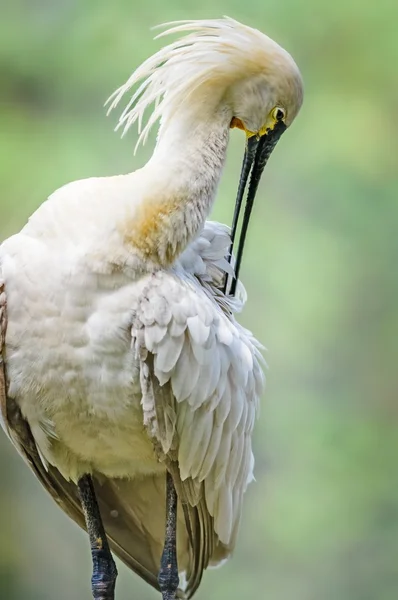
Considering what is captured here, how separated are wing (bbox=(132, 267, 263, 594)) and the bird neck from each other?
0.06m

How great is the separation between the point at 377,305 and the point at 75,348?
6.89 feet

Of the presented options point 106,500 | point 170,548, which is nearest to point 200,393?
point 170,548

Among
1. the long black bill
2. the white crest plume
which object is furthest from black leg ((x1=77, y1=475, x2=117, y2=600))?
the white crest plume

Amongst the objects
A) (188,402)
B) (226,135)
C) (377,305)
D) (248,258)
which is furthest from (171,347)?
(377,305)

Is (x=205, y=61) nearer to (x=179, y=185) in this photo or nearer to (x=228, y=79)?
(x=228, y=79)

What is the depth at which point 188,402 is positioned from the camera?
190 cm

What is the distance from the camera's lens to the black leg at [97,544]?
6.84ft

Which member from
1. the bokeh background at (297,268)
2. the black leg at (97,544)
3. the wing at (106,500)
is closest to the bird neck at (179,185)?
the wing at (106,500)

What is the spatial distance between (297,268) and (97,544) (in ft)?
5.65

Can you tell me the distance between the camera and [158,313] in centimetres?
180

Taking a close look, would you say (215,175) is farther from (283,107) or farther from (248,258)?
(248,258)

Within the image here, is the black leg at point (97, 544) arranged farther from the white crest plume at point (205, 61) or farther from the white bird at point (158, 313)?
the white crest plume at point (205, 61)

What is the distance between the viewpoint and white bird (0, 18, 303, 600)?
1825 mm

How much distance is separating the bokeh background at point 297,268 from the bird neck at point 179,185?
Answer: 5.53 ft
